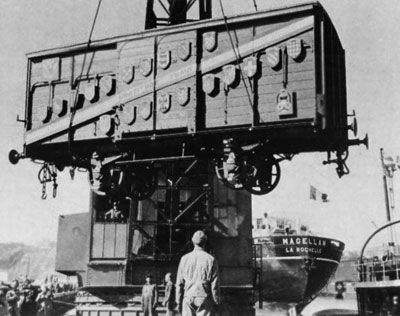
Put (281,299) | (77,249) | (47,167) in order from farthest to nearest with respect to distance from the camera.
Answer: (281,299) < (77,249) < (47,167)

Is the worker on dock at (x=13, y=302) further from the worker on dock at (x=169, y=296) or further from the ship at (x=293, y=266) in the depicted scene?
the ship at (x=293, y=266)

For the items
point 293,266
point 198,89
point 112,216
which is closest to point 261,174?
point 198,89

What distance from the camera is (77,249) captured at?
19.6 metres

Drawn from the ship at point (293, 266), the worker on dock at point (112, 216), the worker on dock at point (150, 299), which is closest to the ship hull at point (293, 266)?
the ship at point (293, 266)

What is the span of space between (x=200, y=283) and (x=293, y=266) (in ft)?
69.4

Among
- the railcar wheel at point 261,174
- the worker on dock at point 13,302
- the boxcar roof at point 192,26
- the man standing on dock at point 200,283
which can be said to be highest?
the boxcar roof at point 192,26

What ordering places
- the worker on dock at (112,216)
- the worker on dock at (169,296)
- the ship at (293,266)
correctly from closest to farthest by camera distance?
1. the worker on dock at (169,296)
2. the worker on dock at (112,216)
3. the ship at (293,266)

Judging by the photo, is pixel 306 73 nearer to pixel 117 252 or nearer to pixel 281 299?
pixel 117 252

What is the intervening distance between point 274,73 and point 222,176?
2.03m

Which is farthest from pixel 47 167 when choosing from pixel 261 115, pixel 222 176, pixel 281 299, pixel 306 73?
pixel 281 299

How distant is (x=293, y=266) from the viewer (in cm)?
2752

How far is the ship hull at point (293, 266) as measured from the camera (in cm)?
2752

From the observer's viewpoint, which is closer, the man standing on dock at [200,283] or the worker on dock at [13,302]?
the man standing on dock at [200,283]

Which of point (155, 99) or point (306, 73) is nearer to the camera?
point (306, 73)
